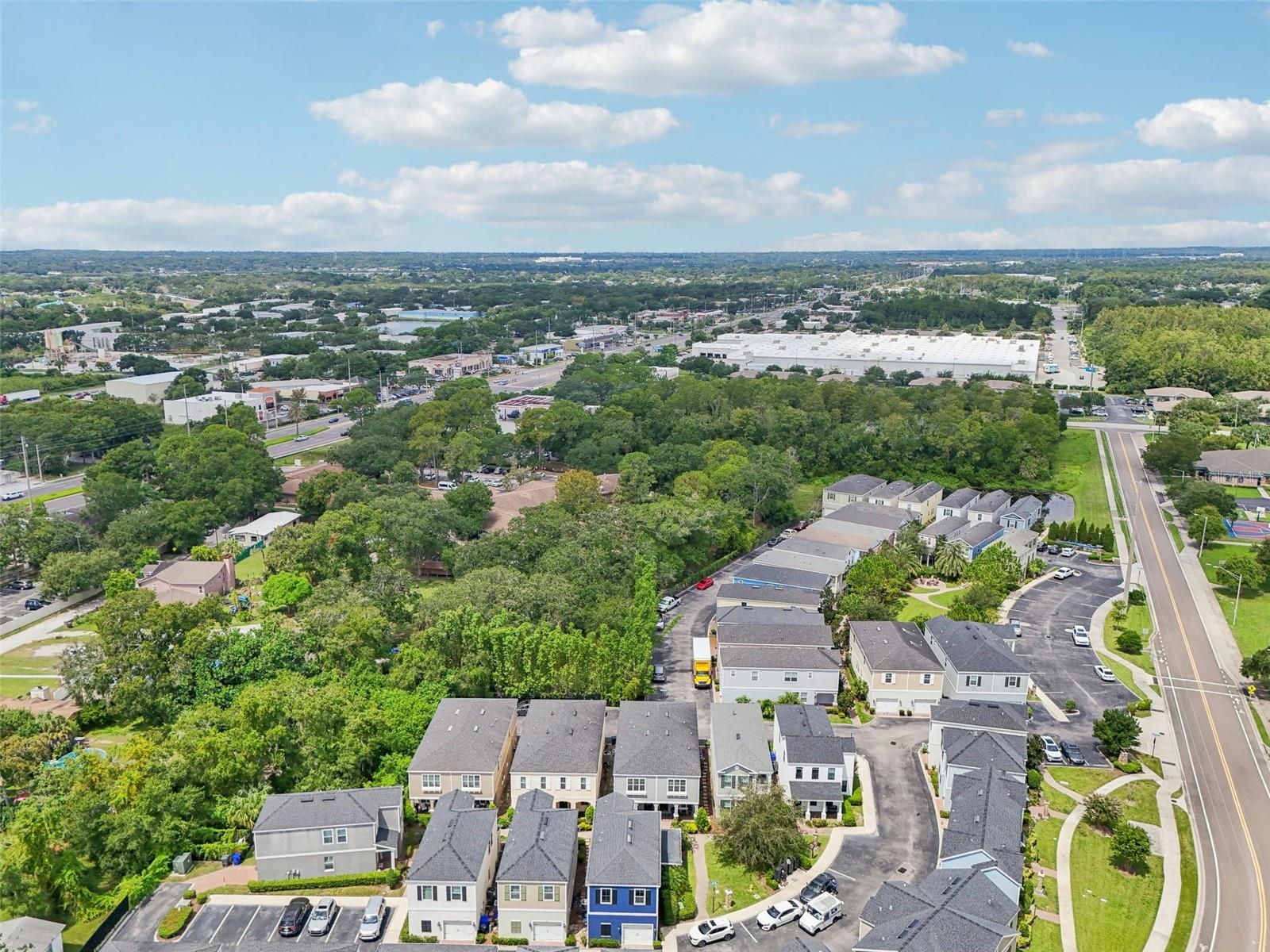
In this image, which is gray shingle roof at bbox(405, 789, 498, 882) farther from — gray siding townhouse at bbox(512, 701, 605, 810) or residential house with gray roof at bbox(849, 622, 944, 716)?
residential house with gray roof at bbox(849, 622, 944, 716)

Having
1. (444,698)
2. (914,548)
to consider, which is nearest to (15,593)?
(444,698)

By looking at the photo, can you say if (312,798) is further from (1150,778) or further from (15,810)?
(1150,778)

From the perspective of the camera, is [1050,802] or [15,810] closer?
[15,810]

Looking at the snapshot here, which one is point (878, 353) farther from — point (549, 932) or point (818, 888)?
point (549, 932)

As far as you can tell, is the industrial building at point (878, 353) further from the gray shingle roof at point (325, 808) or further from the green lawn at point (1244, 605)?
the gray shingle roof at point (325, 808)

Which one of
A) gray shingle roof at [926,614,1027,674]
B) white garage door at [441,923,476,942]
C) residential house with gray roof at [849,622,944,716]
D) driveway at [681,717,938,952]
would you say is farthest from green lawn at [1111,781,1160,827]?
white garage door at [441,923,476,942]

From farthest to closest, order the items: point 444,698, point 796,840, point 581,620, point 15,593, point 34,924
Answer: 1. point 15,593
2. point 581,620
3. point 444,698
4. point 796,840
5. point 34,924
